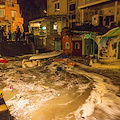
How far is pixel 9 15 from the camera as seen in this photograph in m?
33.1

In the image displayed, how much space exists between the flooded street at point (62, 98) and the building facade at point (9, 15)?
24.4 m

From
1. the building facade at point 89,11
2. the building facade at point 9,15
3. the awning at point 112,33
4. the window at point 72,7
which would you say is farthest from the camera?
the building facade at point 9,15

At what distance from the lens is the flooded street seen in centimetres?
578

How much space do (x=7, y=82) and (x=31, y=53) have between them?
13.6 metres

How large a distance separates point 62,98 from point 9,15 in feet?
101

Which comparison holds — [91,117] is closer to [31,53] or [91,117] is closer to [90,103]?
[90,103]

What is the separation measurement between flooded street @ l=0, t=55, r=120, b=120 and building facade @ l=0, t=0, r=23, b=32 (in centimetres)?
2440

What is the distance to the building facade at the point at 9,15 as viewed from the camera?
3185 cm

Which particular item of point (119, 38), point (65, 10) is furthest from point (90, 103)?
point (65, 10)

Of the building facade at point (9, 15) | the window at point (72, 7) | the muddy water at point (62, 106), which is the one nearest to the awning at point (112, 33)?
the muddy water at point (62, 106)

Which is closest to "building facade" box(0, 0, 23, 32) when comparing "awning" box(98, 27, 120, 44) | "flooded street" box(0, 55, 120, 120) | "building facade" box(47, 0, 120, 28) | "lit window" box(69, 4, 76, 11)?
"building facade" box(47, 0, 120, 28)

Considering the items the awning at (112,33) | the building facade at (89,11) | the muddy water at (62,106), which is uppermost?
the building facade at (89,11)

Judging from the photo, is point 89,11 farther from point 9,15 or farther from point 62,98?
point 9,15

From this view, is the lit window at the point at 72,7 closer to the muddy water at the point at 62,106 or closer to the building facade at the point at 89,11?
the building facade at the point at 89,11
